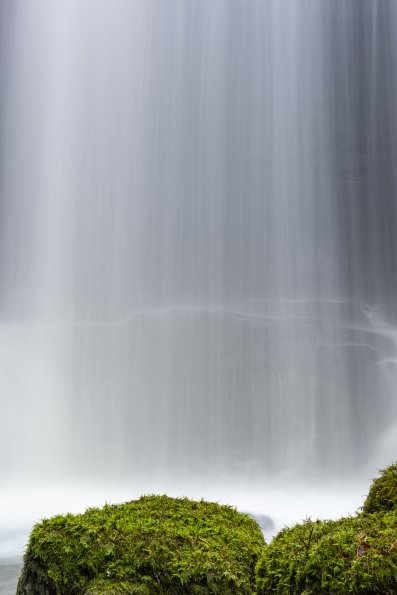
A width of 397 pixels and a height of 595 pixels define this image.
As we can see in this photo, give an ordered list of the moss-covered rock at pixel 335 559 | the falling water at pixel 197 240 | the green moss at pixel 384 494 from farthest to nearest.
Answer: the falling water at pixel 197 240 → the green moss at pixel 384 494 → the moss-covered rock at pixel 335 559

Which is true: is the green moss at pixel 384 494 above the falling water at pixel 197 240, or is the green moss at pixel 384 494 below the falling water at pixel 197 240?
below

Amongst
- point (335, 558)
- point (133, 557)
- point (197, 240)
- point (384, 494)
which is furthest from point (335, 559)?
point (197, 240)

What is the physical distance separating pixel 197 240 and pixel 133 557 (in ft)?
48.1

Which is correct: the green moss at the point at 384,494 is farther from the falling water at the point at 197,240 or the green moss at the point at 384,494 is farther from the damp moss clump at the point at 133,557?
the falling water at the point at 197,240

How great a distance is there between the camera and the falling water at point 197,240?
47.8 feet

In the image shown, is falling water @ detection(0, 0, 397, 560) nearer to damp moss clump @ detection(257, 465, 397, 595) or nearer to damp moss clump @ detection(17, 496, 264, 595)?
damp moss clump @ detection(17, 496, 264, 595)

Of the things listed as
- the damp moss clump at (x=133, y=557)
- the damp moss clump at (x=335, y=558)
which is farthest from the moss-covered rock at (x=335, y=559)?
the damp moss clump at (x=133, y=557)

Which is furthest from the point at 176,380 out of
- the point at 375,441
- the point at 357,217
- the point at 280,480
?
the point at 357,217

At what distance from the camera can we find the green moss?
2385 millimetres

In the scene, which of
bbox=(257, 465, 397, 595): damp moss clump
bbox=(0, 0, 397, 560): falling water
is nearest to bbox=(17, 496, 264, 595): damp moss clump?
bbox=(257, 465, 397, 595): damp moss clump

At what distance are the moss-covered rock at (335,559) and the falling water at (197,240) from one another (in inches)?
456

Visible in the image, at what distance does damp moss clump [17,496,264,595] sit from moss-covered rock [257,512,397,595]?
13.7 inches

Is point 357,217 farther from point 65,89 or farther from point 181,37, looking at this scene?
point 65,89

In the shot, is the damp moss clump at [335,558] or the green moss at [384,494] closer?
the damp moss clump at [335,558]
